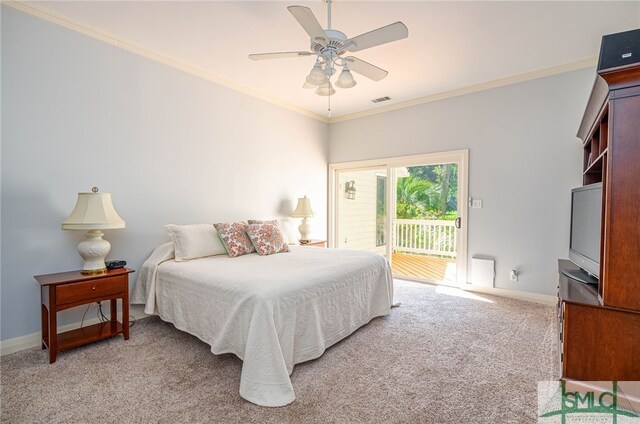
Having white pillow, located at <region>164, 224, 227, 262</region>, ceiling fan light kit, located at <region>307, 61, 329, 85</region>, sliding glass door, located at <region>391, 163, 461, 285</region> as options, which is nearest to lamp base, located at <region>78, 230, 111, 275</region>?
white pillow, located at <region>164, 224, 227, 262</region>

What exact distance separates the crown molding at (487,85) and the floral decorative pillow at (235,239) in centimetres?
290

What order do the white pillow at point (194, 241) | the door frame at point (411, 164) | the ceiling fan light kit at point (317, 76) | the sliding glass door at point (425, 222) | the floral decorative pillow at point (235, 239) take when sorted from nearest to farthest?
the ceiling fan light kit at point (317, 76), the white pillow at point (194, 241), the floral decorative pillow at point (235, 239), the door frame at point (411, 164), the sliding glass door at point (425, 222)

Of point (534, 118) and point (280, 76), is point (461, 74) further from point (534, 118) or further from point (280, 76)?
point (280, 76)

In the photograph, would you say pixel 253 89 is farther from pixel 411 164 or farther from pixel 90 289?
pixel 90 289

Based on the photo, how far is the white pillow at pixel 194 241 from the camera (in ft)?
9.42

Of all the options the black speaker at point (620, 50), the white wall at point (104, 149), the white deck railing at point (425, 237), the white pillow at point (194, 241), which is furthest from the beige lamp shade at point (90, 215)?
the white deck railing at point (425, 237)

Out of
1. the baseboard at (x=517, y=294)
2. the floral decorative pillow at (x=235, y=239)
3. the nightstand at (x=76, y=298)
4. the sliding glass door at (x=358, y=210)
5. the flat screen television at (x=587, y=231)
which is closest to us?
the flat screen television at (x=587, y=231)

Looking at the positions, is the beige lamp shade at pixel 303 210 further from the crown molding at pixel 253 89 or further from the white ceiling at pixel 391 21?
the white ceiling at pixel 391 21

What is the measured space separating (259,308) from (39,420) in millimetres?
1256

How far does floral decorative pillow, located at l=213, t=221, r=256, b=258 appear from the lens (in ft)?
10.1

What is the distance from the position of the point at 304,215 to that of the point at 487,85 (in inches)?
115

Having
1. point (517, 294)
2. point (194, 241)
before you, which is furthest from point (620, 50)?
point (194, 241)

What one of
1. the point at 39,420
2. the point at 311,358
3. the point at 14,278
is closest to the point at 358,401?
the point at 311,358

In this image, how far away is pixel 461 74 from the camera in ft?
11.6
